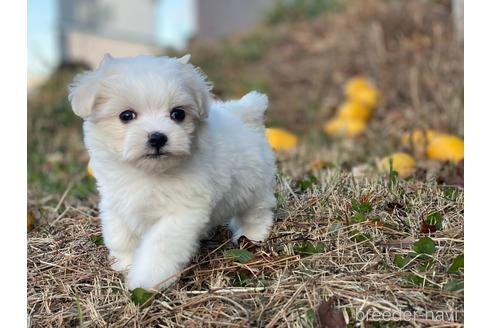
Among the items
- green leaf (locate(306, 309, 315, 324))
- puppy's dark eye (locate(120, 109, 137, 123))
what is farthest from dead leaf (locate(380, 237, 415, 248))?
puppy's dark eye (locate(120, 109, 137, 123))

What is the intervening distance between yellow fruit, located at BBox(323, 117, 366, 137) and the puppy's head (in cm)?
498

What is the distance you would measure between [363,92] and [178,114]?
6262 millimetres

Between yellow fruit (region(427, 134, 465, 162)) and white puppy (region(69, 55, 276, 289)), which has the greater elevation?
white puppy (region(69, 55, 276, 289))

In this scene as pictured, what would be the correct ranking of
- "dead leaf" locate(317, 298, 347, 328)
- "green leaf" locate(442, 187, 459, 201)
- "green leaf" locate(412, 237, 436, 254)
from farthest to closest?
1. "green leaf" locate(442, 187, 459, 201)
2. "green leaf" locate(412, 237, 436, 254)
3. "dead leaf" locate(317, 298, 347, 328)

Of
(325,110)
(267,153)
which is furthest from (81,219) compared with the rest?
(325,110)

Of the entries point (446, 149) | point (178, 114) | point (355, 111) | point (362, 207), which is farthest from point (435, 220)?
point (355, 111)

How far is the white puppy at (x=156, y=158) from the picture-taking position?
2602 mm

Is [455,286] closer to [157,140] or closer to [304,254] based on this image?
[304,254]

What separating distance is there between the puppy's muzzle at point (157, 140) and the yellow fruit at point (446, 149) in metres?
3.51

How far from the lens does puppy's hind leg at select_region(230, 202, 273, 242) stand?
333 centimetres

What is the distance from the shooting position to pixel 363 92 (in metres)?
8.61

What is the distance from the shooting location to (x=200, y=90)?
9.02ft

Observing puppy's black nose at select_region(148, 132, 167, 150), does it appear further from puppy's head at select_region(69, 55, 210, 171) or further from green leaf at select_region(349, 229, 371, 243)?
green leaf at select_region(349, 229, 371, 243)
